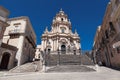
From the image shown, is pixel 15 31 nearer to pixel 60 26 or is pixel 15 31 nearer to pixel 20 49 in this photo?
pixel 20 49

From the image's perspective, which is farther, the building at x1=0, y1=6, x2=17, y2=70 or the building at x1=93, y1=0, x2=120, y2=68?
the building at x1=0, y1=6, x2=17, y2=70

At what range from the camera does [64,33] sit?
33031 millimetres

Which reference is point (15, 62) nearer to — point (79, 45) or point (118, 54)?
point (118, 54)

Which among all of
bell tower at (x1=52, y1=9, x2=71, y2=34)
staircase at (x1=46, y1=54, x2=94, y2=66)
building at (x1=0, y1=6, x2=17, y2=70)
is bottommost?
staircase at (x1=46, y1=54, x2=94, y2=66)

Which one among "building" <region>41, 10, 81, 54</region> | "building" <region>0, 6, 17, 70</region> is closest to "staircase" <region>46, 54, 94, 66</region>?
"building" <region>0, 6, 17, 70</region>

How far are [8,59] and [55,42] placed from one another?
16474 mm

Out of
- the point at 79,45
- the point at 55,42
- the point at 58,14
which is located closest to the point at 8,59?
the point at 55,42

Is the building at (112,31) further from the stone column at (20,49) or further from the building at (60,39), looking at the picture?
the stone column at (20,49)

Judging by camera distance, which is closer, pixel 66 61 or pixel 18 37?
pixel 66 61

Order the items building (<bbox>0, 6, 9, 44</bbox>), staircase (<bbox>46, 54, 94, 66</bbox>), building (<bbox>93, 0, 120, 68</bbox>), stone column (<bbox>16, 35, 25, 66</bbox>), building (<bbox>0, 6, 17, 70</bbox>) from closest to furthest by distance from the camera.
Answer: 1. building (<bbox>93, 0, 120, 68</bbox>)
2. building (<bbox>0, 6, 9, 44</bbox>)
3. building (<bbox>0, 6, 17, 70</bbox>)
4. staircase (<bbox>46, 54, 94, 66</bbox>)
5. stone column (<bbox>16, 35, 25, 66</bbox>)

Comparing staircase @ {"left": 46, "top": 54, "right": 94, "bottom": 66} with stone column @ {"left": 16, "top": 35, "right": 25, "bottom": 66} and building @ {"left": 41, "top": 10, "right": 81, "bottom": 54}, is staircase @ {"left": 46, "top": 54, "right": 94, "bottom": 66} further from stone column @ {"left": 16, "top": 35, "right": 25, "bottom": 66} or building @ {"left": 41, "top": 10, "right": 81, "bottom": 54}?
building @ {"left": 41, "top": 10, "right": 81, "bottom": 54}

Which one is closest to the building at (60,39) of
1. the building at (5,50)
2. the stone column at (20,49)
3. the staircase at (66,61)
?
the staircase at (66,61)

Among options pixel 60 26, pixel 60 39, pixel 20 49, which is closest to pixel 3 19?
pixel 20 49

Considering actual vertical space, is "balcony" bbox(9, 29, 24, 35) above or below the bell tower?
below
